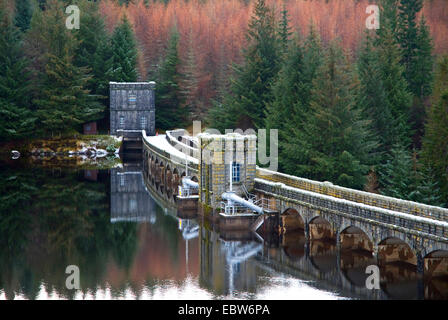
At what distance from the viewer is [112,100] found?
99.8 m

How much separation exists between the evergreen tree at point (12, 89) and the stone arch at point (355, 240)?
5869 cm

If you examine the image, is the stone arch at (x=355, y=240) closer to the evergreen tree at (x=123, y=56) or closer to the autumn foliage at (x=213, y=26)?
the evergreen tree at (x=123, y=56)

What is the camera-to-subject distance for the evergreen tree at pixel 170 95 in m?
106

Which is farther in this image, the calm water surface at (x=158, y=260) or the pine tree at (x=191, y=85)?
the pine tree at (x=191, y=85)

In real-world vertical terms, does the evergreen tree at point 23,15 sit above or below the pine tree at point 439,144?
above

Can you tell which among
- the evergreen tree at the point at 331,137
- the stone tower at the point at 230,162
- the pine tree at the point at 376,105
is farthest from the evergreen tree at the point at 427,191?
the pine tree at the point at 376,105

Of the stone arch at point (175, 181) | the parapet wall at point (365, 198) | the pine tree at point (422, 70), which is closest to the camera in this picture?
the parapet wall at point (365, 198)

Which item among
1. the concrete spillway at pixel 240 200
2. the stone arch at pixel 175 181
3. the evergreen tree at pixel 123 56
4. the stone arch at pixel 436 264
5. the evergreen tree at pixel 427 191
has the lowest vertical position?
the stone arch at pixel 175 181

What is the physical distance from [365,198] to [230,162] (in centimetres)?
1084

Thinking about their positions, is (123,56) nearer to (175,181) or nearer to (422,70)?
(175,181)

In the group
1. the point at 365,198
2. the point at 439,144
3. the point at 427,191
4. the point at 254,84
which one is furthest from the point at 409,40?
the point at 365,198

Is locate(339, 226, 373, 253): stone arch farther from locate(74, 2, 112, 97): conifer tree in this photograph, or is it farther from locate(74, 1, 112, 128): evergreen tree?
locate(74, 2, 112, 97): conifer tree

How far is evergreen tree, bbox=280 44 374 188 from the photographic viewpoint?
194 feet

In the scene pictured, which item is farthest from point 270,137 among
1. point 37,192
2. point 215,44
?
point 215,44
